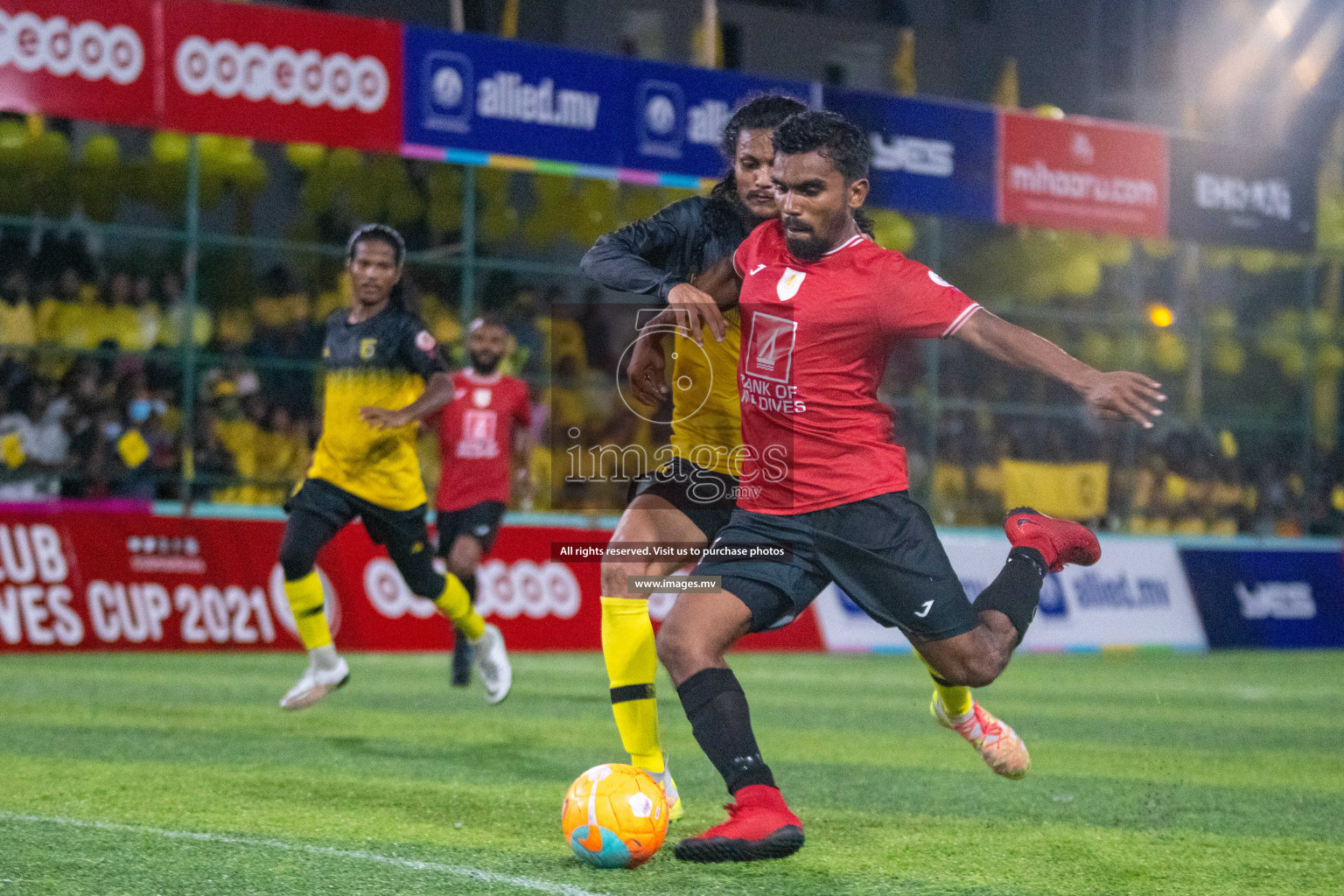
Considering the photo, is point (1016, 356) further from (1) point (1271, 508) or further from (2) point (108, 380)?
(1) point (1271, 508)

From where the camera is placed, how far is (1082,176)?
18172 millimetres

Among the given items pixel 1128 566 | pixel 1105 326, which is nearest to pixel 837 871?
pixel 1128 566

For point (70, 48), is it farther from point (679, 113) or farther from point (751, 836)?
point (751, 836)

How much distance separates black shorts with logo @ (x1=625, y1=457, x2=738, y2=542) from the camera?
5535mm

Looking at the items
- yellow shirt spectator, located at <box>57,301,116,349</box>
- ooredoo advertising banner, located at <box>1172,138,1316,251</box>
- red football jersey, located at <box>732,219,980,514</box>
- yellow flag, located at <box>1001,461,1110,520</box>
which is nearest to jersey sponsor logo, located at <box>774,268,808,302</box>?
red football jersey, located at <box>732,219,980,514</box>

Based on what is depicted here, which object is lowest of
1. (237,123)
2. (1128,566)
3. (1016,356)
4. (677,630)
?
(1128,566)

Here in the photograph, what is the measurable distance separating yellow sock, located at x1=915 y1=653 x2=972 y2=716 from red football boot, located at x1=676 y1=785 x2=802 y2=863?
132 centimetres

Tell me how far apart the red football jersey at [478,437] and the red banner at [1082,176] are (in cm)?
791

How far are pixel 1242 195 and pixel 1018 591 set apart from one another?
1555 cm

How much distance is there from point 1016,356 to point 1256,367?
17400mm

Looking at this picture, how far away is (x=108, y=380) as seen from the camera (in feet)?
46.6

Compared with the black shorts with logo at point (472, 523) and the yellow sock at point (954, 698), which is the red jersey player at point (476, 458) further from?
the yellow sock at point (954, 698)

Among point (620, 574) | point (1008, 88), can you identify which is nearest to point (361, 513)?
point (620, 574)

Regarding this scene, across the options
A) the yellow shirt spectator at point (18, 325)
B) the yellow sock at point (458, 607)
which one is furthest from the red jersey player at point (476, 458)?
the yellow shirt spectator at point (18, 325)
